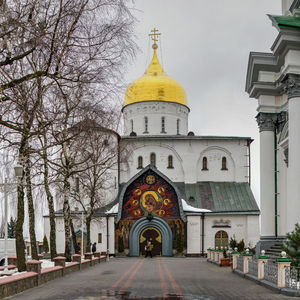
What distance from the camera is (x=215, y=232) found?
Result: 48.8 metres

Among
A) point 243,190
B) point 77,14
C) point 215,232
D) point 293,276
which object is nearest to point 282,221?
point 293,276

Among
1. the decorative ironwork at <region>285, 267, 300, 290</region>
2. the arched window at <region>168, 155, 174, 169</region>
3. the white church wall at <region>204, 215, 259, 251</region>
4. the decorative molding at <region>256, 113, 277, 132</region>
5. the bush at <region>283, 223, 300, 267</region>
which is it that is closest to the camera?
the decorative ironwork at <region>285, 267, 300, 290</region>

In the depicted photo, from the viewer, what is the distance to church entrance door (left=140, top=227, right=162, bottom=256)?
158ft

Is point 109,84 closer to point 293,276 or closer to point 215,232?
point 293,276

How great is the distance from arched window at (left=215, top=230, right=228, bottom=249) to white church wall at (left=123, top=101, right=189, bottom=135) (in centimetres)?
1185

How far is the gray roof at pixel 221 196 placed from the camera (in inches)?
1957

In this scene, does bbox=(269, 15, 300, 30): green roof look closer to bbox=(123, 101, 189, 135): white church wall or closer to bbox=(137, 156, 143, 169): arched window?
bbox=(137, 156, 143, 169): arched window

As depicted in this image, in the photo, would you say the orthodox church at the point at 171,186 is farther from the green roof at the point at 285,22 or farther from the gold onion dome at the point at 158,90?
the green roof at the point at 285,22

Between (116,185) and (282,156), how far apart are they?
90.6ft

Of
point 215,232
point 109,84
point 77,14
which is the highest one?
point 77,14

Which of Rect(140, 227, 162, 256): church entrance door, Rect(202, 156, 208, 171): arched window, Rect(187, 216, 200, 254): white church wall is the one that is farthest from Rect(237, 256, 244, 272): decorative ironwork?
Rect(202, 156, 208, 171): arched window

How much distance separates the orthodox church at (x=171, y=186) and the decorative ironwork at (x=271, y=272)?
29.0m

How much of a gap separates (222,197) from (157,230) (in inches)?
285

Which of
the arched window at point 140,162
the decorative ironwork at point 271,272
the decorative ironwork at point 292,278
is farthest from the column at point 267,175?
the arched window at point 140,162
